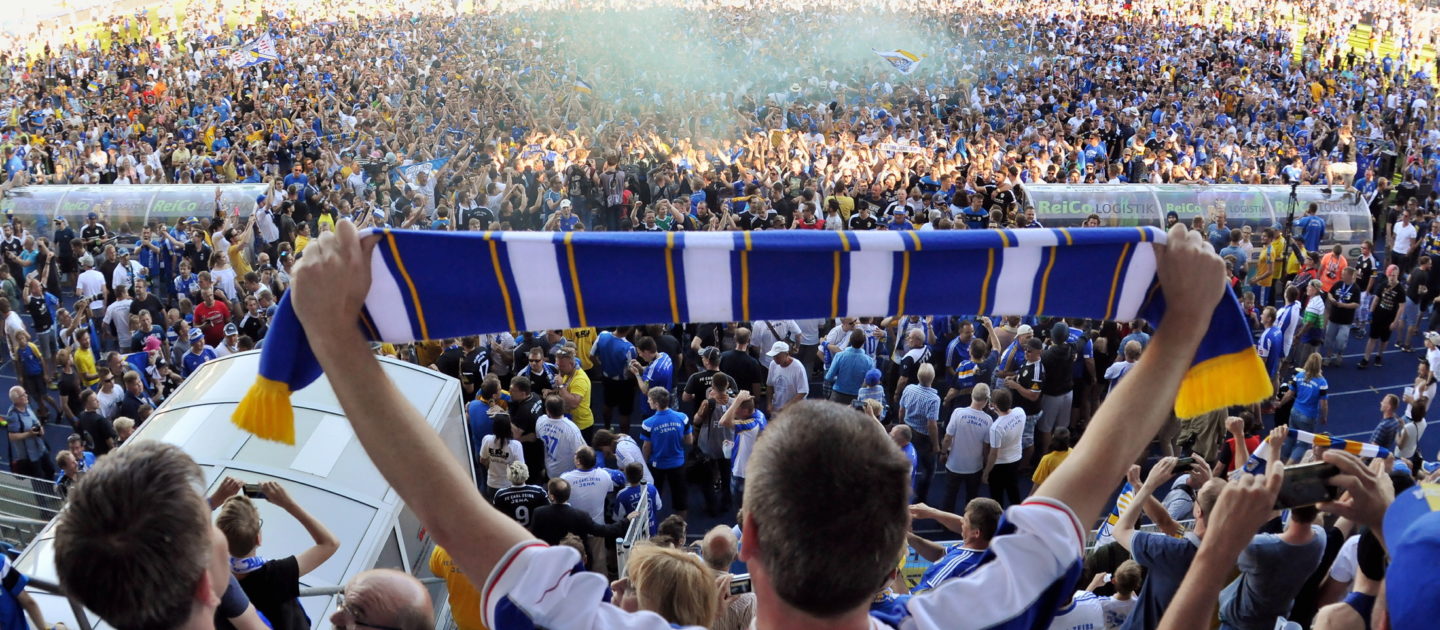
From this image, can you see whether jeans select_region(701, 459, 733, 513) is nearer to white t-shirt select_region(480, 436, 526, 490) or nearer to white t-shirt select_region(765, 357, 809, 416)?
white t-shirt select_region(765, 357, 809, 416)

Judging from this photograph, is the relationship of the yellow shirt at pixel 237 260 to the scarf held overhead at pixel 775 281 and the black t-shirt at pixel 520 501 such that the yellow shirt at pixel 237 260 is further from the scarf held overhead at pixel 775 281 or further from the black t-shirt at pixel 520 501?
the scarf held overhead at pixel 775 281

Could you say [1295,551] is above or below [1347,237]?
above

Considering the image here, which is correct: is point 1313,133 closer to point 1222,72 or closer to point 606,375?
point 1222,72

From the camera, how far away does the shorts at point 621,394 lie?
10.3 metres

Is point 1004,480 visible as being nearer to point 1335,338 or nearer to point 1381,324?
point 1335,338

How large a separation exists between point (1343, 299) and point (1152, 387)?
1147cm

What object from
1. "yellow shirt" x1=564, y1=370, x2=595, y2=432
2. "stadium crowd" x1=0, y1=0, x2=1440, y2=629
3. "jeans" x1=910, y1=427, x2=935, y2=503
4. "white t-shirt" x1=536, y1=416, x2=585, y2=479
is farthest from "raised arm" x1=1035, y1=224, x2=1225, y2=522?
"yellow shirt" x1=564, y1=370, x2=595, y2=432

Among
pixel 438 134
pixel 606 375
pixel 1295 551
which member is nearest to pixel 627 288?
pixel 1295 551

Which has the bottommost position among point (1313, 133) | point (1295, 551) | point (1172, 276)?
point (1313, 133)

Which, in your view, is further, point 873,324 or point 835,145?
point 835,145

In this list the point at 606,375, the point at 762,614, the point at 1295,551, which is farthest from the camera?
the point at 606,375

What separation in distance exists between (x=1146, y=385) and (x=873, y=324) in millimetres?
8682

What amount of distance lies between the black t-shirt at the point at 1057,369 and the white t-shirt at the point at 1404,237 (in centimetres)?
730

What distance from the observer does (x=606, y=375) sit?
33.7 ft
